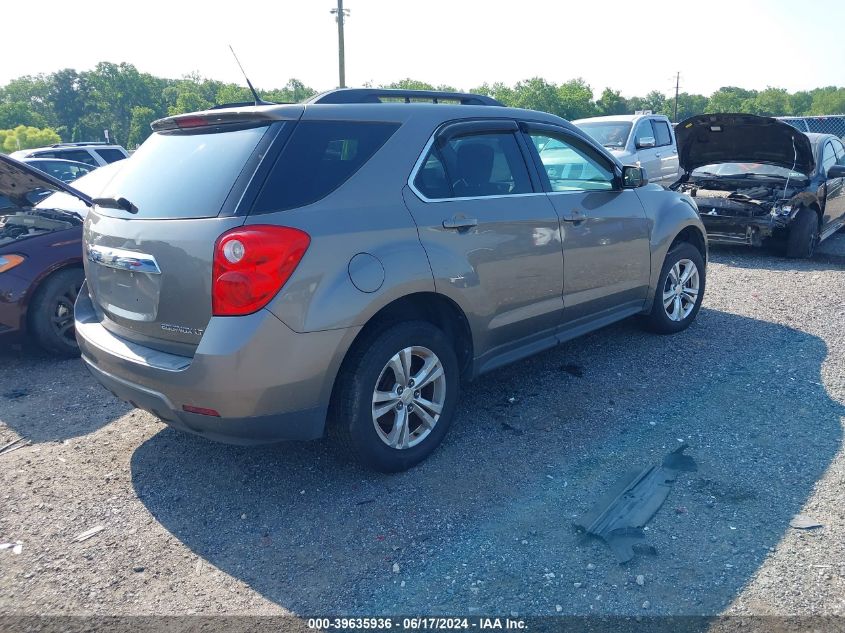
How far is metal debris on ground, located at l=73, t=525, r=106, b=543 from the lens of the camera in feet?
10.1

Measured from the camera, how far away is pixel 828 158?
30.1 ft

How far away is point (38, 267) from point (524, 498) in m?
4.22

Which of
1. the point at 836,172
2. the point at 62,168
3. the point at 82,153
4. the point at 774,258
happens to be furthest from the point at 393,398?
the point at 82,153

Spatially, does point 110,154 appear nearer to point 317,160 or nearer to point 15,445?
point 15,445

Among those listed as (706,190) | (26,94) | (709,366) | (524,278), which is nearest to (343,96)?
(524,278)

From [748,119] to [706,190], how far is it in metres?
1.51

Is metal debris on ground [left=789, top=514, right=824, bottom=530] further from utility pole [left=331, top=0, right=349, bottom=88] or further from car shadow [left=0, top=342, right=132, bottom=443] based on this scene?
utility pole [left=331, top=0, right=349, bottom=88]

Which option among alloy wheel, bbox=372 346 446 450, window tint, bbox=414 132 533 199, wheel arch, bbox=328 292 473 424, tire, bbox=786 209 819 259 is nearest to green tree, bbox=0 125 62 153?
tire, bbox=786 209 819 259

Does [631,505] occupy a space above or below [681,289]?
below

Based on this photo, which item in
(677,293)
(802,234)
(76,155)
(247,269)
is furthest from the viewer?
(76,155)

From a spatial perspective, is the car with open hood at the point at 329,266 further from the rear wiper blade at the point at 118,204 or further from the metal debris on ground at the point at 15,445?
the metal debris on ground at the point at 15,445

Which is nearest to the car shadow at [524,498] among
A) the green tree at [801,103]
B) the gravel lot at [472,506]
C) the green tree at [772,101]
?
the gravel lot at [472,506]

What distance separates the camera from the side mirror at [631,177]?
15.7ft

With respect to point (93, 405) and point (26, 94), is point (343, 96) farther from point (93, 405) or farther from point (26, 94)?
point (26, 94)
